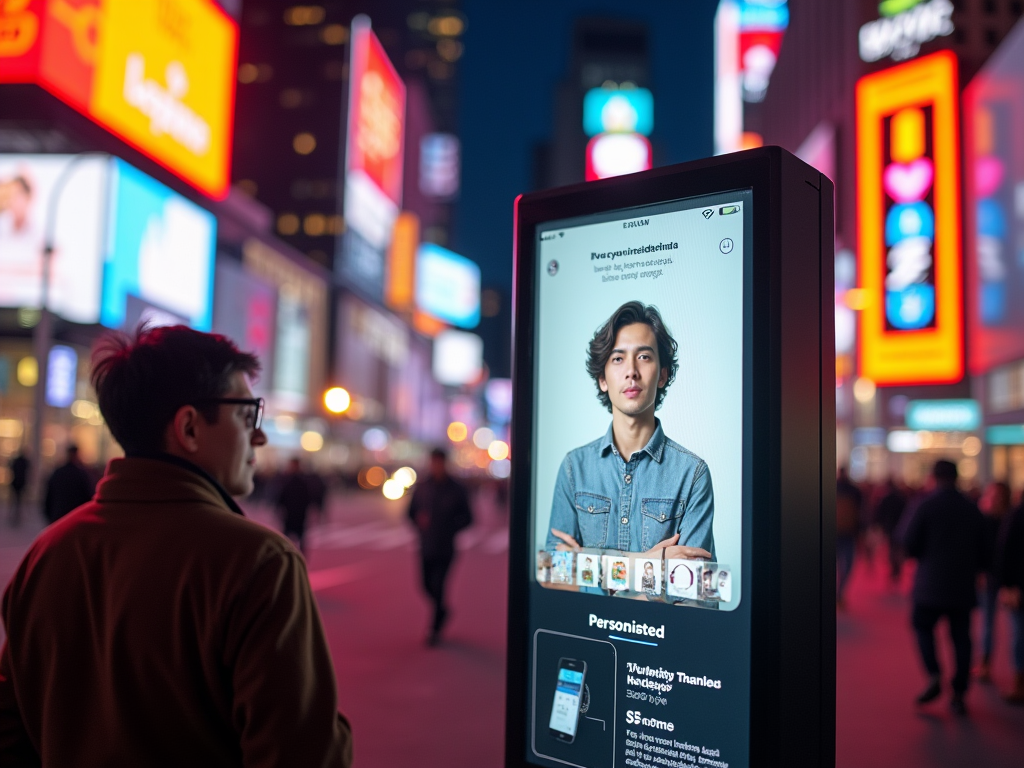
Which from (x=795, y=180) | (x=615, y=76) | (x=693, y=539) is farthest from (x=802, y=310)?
(x=615, y=76)

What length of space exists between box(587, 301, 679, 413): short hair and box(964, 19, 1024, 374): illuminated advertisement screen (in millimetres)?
24109

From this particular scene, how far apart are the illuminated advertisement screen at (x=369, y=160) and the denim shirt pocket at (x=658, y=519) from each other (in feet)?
242

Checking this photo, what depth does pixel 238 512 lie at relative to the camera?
2246 mm

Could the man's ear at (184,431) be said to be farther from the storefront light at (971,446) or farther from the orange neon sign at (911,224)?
the storefront light at (971,446)

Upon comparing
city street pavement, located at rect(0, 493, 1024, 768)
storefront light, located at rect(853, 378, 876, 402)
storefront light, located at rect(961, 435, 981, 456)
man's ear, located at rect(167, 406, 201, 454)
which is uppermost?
storefront light, located at rect(853, 378, 876, 402)

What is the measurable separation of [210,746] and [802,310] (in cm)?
219

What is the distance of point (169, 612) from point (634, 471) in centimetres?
170

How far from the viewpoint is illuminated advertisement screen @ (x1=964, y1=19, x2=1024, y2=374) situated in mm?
23516

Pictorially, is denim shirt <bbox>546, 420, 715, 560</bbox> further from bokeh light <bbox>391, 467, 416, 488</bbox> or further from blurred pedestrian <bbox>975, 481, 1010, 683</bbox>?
bokeh light <bbox>391, 467, 416, 488</bbox>

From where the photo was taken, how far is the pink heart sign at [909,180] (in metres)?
29.7

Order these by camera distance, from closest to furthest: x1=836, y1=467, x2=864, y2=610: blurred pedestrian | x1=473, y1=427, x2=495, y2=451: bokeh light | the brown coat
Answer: the brown coat
x1=836, y1=467, x2=864, y2=610: blurred pedestrian
x1=473, y1=427, x2=495, y2=451: bokeh light

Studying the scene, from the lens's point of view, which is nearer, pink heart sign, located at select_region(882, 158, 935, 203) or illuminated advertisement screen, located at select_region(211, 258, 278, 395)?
pink heart sign, located at select_region(882, 158, 935, 203)

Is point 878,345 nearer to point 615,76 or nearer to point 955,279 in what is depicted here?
point 955,279

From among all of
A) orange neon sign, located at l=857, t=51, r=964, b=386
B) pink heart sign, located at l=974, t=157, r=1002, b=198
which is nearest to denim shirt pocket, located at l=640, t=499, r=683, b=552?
pink heart sign, located at l=974, t=157, r=1002, b=198
